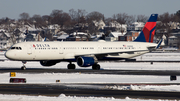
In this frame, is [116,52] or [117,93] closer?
[117,93]

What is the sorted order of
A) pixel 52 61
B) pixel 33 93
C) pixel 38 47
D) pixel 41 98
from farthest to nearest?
pixel 52 61 < pixel 38 47 < pixel 33 93 < pixel 41 98

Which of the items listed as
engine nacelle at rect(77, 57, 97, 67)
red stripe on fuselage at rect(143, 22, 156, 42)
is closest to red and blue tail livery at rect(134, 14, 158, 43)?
red stripe on fuselage at rect(143, 22, 156, 42)

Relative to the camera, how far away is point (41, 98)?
19.7m

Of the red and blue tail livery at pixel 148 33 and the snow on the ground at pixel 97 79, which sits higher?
the red and blue tail livery at pixel 148 33

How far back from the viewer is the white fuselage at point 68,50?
44375 millimetres

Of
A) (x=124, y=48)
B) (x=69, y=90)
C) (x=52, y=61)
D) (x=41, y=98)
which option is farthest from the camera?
(x=124, y=48)

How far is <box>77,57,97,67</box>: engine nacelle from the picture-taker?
45.0 m

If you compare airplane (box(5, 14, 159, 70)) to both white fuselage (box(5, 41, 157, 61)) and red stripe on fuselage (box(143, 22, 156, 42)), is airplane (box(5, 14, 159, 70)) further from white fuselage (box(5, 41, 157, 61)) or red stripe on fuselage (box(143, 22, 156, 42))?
red stripe on fuselage (box(143, 22, 156, 42))

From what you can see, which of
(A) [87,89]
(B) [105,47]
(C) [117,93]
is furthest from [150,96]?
(B) [105,47]

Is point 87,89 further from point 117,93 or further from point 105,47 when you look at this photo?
point 105,47

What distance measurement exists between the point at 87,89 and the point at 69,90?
4.77 ft

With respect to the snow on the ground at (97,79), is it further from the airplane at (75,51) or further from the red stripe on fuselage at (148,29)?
the red stripe on fuselage at (148,29)

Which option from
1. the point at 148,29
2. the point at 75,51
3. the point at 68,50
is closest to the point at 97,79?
the point at 68,50

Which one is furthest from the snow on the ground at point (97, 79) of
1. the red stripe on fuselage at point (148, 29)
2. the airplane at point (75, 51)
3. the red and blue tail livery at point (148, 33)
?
the red stripe on fuselage at point (148, 29)
